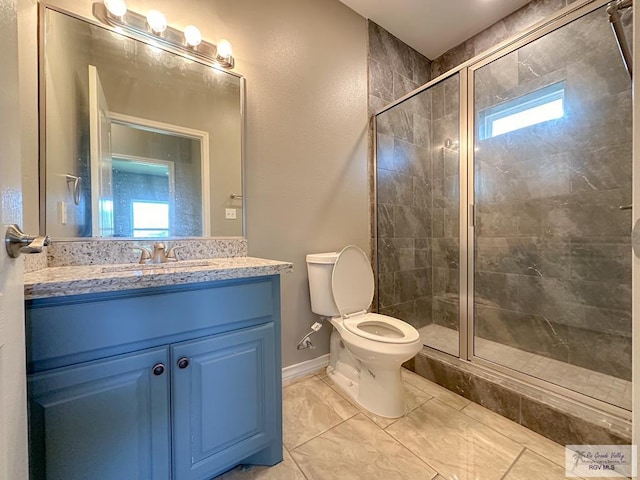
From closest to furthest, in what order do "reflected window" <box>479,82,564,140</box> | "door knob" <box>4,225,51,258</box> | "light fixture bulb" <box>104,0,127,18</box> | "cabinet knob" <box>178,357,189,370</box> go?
1. "door knob" <box>4,225,51,258</box>
2. "cabinet knob" <box>178,357,189,370</box>
3. "light fixture bulb" <box>104,0,127,18</box>
4. "reflected window" <box>479,82,564,140</box>

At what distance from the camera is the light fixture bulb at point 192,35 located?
134cm

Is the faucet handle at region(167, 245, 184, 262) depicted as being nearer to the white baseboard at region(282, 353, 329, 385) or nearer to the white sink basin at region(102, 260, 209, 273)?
the white sink basin at region(102, 260, 209, 273)

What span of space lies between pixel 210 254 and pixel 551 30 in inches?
88.2

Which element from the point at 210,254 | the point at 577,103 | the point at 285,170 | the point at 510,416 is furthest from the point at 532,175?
the point at 210,254

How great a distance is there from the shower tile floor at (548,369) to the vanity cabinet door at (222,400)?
139 cm

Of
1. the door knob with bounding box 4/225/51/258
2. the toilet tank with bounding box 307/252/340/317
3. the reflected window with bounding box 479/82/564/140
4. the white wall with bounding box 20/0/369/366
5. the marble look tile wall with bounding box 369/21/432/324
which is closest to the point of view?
the door knob with bounding box 4/225/51/258

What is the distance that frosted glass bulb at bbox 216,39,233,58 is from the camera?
144 centimetres

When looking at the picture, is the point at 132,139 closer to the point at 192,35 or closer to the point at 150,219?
the point at 150,219

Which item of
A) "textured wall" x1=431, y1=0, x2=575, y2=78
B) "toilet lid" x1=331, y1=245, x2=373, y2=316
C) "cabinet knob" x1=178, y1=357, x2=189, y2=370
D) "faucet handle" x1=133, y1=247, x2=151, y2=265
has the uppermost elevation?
"textured wall" x1=431, y1=0, x2=575, y2=78

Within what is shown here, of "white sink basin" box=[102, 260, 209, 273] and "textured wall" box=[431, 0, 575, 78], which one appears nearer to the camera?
"white sink basin" box=[102, 260, 209, 273]

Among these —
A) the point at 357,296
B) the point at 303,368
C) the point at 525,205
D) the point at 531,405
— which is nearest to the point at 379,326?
the point at 357,296

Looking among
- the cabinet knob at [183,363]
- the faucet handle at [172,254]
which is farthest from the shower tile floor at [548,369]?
the faucet handle at [172,254]

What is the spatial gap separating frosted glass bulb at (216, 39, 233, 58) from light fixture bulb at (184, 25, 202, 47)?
10 cm

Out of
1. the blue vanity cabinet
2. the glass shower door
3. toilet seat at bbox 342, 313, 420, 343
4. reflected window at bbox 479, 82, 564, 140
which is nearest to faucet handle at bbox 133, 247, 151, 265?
the blue vanity cabinet
